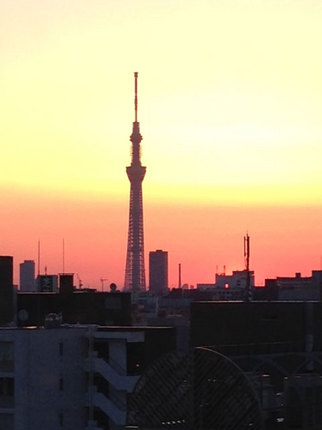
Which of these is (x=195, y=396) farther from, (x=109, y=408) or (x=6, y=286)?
(x=6, y=286)

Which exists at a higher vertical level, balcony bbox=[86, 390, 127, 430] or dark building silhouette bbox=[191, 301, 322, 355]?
dark building silhouette bbox=[191, 301, 322, 355]

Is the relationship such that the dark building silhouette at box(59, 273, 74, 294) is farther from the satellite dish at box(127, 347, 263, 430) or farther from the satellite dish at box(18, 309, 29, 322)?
the satellite dish at box(127, 347, 263, 430)

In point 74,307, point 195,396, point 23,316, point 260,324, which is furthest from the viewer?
point 74,307

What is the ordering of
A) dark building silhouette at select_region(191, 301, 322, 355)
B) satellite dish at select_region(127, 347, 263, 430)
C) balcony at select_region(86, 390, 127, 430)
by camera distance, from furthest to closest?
dark building silhouette at select_region(191, 301, 322, 355) → balcony at select_region(86, 390, 127, 430) → satellite dish at select_region(127, 347, 263, 430)

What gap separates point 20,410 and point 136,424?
20.6 m

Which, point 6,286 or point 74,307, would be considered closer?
point 74,307

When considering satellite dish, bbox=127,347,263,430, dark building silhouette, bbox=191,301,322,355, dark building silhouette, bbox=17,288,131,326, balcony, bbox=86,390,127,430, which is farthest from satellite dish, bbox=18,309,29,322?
satellite dish, bbox=127,347,263,430

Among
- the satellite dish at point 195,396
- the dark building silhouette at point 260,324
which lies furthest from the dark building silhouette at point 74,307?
the satellite dish at point 195,396

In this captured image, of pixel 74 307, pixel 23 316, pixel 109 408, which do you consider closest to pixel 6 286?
pixel 74 307

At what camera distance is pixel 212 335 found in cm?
6253

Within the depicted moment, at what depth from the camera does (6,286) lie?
3081 inches

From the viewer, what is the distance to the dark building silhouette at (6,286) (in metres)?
77.5

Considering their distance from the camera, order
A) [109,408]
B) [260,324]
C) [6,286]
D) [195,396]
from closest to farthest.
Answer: [195,396], [109,408], [260,324], [6,286]

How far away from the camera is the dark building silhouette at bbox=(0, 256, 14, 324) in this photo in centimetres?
7750
